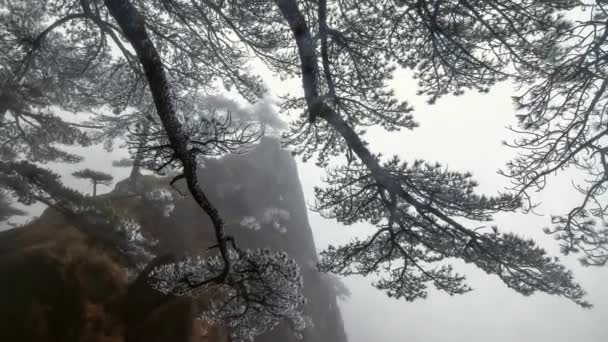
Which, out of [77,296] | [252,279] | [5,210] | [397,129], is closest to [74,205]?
[77,296]

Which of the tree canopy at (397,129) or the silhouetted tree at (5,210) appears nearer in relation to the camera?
the tree canopy at (397,129)

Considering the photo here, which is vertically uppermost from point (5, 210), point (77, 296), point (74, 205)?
point (5, 210)

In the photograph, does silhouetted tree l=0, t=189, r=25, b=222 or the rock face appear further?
silhouetted tree l=0, t=189, r=25, b=222

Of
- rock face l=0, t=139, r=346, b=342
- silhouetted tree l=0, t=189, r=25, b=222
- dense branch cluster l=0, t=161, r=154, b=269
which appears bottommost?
rock face l=0, t=139, r=346, b=342

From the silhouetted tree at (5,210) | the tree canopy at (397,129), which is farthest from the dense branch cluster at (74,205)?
the silhouetted tree at (5,210)

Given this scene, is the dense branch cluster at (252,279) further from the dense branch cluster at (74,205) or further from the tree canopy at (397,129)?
the dense branch cluster at (74,205)

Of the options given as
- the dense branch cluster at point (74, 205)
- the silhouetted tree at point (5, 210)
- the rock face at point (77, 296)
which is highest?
the silhouetted tree at point (5, 210)

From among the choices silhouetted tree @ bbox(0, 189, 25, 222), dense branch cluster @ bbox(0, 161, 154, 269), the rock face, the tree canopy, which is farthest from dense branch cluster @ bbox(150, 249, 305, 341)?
silhouetted tree @ bbox(0, 189, 25, 222)

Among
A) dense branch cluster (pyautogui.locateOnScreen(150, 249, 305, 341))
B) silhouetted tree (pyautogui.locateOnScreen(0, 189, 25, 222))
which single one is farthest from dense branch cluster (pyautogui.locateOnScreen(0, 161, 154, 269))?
silhouetted tree (pyautogui.locateOnScreen(0, 189, 25, 222))

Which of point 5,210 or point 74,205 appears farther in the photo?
point 5,210

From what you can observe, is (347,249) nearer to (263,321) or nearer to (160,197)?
(263,321)

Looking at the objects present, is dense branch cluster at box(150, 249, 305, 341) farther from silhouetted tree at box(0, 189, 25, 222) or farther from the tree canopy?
A: silhouetted tree at box(0, 189, 25, 222)

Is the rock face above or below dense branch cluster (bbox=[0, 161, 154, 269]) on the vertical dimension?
below

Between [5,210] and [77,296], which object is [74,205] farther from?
[5,210]
